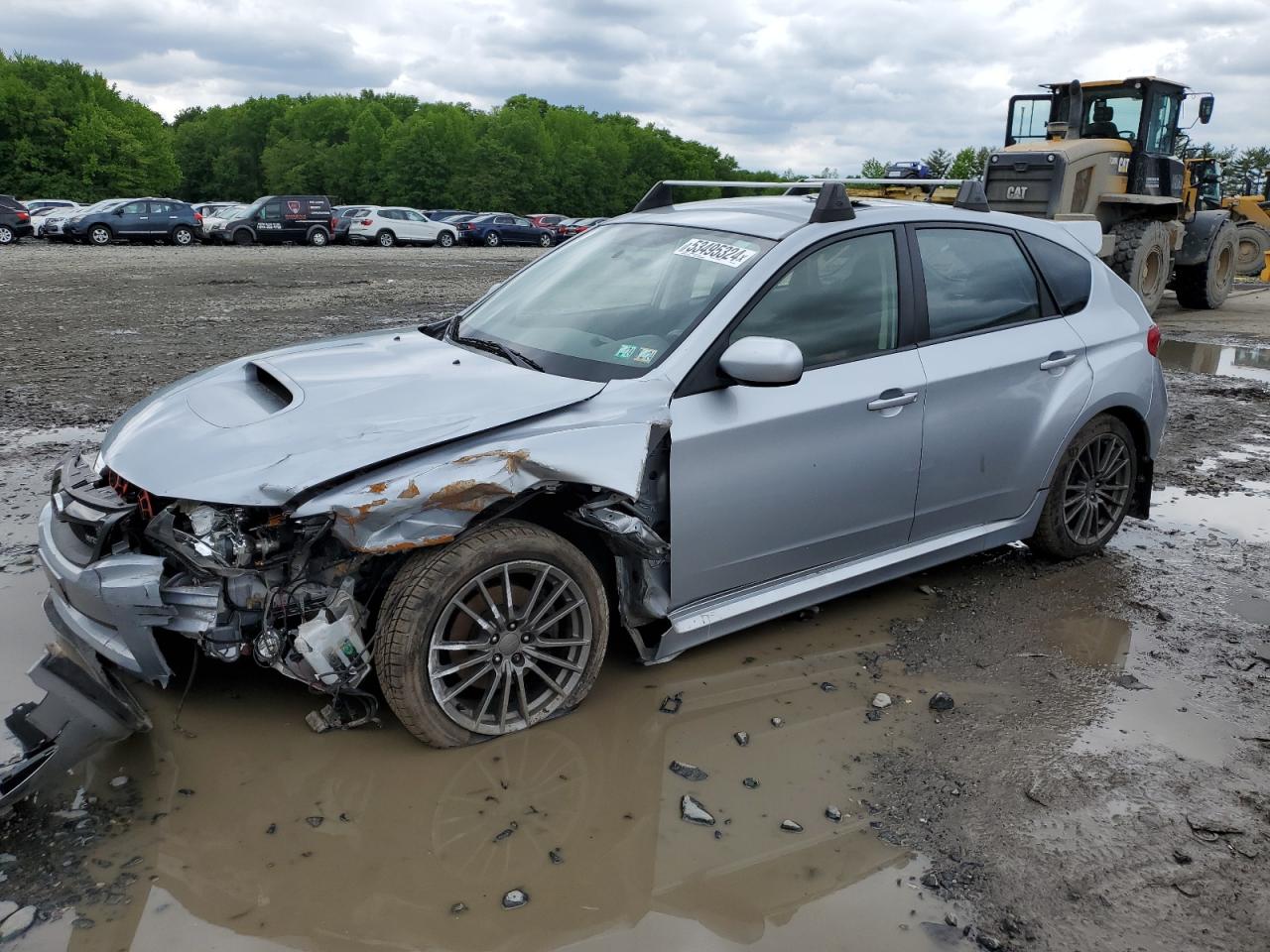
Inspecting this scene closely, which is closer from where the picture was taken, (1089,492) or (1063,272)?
(1063,272)

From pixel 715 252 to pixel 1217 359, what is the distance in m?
10.0

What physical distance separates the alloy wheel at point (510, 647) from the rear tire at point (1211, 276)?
629 inches

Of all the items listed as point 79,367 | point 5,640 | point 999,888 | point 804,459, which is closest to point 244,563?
point 5,640

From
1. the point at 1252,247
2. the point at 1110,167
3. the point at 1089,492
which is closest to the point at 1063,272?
the point at 1089,492

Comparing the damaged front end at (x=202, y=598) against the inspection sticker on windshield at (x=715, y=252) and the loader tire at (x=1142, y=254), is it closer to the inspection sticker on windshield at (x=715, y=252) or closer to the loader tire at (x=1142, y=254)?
the inspection sticker on windshield at (x=715, y=252)

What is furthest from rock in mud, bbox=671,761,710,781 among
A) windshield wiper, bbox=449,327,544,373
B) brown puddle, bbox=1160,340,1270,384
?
brown puddle, bbox=1160,340,1270,384

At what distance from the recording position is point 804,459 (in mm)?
3822

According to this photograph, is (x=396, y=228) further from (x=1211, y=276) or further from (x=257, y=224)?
(x=1211, y=276)

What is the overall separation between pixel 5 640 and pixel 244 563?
157 centimetres

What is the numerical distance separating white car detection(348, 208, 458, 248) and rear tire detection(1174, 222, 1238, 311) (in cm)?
2778

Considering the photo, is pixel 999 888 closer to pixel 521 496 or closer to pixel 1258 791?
pixel 1258 791

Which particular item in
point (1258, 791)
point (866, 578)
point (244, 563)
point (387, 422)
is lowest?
point (1258, 791)

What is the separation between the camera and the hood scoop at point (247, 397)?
3.47 metres

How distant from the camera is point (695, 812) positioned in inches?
124
